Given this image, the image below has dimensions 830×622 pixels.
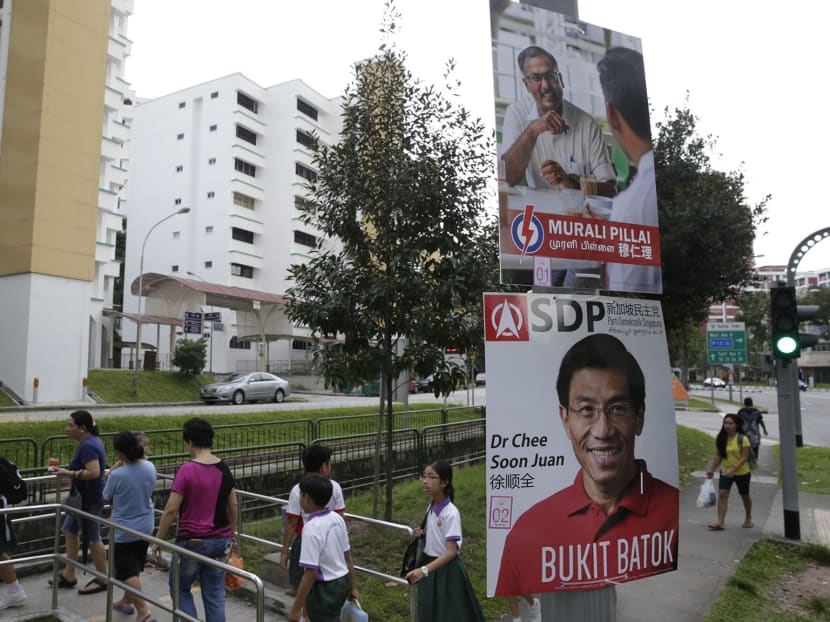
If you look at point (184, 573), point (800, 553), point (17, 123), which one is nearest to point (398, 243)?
point (184, 573)

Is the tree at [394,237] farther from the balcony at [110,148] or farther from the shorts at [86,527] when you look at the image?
the balcony at [110,148]

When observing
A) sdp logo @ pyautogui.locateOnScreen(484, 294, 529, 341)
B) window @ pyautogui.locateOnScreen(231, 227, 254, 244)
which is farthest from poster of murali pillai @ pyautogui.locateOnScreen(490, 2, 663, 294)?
window @ pyautogui.locateOnScreen(231, 227, 254, 244)

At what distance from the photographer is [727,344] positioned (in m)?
27.9

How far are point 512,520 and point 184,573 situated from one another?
252cm

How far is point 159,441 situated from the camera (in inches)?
477

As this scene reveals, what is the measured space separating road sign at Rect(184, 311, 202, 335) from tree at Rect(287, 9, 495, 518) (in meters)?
26.7

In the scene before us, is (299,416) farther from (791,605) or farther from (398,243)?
(791,605)

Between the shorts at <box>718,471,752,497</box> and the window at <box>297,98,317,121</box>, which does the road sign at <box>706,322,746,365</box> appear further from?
the window at <box>297,98,317,121</box>

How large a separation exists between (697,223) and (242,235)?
138 ft

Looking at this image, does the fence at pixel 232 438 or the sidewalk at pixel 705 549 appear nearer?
the sidewalk at pixel 705 549

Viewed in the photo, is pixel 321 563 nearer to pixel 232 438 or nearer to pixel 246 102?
pixel 232 438

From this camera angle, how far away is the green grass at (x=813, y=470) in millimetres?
12297

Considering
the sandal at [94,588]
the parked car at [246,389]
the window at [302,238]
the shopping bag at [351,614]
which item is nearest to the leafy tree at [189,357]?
the parked car at [246,389]

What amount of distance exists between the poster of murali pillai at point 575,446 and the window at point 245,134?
5091 cm
